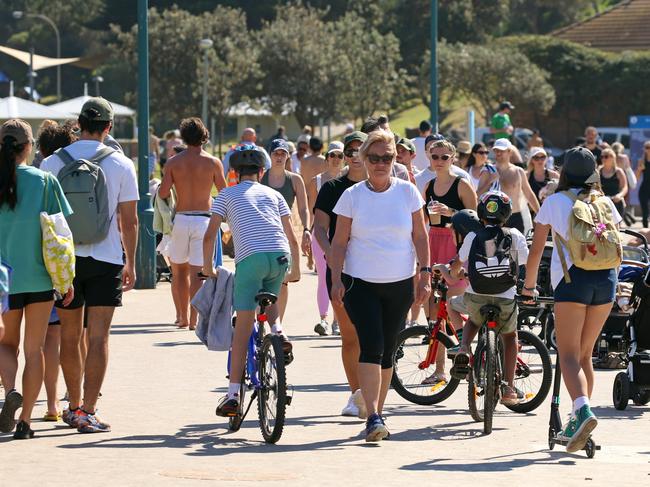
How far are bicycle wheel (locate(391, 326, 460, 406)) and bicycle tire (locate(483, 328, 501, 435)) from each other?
996mm

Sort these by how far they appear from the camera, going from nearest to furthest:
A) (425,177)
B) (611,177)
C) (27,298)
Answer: (27,298), (425,177), (611,177)

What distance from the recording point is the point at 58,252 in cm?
870

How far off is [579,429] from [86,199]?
3.17 meters

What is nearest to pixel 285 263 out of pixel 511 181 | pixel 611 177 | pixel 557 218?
pixel 557 218

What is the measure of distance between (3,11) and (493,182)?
103 meters

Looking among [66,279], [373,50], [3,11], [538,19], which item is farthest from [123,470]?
[3,11]

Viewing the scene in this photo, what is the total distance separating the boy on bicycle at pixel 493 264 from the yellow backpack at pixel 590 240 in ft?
3.65

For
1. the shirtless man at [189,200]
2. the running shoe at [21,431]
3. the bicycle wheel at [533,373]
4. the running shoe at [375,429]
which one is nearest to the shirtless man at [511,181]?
the shirtless man at [189,200]

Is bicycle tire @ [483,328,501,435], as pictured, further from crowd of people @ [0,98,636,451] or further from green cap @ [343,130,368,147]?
green cap @ [343,130,368,147]

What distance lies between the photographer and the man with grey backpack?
9.20 meters

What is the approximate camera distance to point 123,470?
26.0 ft

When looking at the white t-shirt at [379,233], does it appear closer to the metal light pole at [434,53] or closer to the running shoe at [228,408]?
the running shoe at [228,408]

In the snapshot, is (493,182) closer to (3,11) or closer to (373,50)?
(373,50)

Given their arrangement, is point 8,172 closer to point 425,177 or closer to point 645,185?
point 425,177
